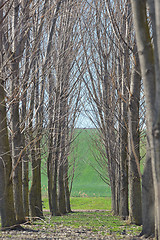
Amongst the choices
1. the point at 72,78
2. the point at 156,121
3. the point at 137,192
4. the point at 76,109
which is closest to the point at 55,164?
the point at 76,109

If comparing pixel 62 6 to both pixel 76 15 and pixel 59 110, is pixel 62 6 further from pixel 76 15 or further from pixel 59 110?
pixel 59 110

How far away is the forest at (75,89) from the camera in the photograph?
3.06m

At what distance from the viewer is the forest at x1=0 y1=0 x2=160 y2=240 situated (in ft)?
10.0

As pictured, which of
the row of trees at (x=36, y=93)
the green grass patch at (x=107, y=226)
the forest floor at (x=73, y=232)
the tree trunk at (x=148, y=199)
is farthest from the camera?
the row of trees at (x=36, y=93)

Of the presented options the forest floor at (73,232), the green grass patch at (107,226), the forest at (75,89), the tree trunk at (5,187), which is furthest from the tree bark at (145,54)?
the tree trunk at (5,187)

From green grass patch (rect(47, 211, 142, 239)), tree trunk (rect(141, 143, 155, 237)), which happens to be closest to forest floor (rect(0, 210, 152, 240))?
green grass patch (rect(47, 211, 142, 239))

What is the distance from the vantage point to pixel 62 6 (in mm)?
9602

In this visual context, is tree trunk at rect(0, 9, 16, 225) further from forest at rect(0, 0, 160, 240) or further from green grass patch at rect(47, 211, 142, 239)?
green grass patch at rect(47, 211, 142, 239)

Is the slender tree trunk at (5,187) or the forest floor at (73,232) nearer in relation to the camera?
the forest floor at (73,232)

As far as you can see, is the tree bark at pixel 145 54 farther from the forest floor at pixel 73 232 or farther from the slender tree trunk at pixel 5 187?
the slender tree trunk at pixel 5 187

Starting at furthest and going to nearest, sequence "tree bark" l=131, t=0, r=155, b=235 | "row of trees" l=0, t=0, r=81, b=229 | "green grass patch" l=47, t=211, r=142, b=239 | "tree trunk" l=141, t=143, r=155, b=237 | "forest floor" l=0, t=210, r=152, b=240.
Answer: "row of trees" l=0, t=0, r=81, b=229
"green grass patch" l=47, t=211, r=142, b=239
"forest floor" l=0, t=210, r=152, b=240
"tree trunk" l=141, t=143, r=155, b=237
"tree bark" l=131, t=0, r=155, b=235

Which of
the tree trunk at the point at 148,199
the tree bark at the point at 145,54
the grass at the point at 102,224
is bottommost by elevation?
the grass at the point at 102,224

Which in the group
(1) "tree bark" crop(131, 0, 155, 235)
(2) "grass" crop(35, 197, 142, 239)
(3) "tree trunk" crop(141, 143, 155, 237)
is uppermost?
(1) "tree bark" crop(131, 0, 155, 235)

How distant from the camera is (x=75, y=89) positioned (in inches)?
474
